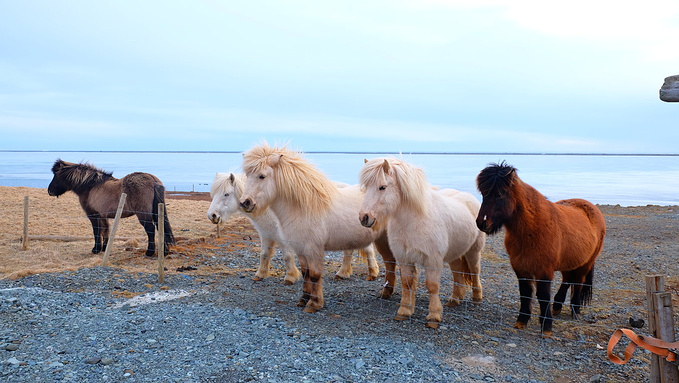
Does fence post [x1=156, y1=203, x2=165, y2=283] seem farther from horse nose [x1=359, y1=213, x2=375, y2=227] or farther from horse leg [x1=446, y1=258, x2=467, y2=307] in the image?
horse leg [x1=446, y1=258, x2=467, y2=307]

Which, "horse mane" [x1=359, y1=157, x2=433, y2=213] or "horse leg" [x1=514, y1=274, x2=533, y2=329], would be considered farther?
"horse mane" [x1=359, y1=157, x2=433, y2=213]

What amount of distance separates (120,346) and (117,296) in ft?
6.30

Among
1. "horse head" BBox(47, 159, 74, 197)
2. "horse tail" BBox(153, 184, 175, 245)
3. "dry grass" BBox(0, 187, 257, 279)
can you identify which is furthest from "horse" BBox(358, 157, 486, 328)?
"horse head" BBox(47, 159, 74, 197)

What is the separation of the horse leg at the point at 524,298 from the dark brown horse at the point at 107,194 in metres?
6.73

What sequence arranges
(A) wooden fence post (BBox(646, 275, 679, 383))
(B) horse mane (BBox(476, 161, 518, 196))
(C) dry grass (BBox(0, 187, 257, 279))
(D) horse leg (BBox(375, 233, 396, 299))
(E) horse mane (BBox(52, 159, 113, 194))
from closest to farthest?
(A) wooden fence post (BBox(646, 275, 679, 383))
(B) horse mane (BBox(476, 161, 518, 196))
(D) horse leg (BBox(375, 233, 396, 299))
(C) dry grass (BBox(0, 187, 257, 279))
(E) horse mane (BBox(52, 159, 113, 194))

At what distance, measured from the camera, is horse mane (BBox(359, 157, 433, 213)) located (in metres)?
5.01

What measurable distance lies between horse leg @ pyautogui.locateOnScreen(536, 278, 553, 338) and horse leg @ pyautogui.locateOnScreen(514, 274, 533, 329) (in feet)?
0.31

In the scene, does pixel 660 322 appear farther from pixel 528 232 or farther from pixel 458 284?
pixel 458 284

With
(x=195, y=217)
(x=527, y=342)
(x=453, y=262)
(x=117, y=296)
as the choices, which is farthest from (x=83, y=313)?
(x=195, y=217)

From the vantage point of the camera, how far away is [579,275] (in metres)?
5.46

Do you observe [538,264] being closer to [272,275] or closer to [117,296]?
[272,275]

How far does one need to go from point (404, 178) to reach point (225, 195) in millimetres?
3447

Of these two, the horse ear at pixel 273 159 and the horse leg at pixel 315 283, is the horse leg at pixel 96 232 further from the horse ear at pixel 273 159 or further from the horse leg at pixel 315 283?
the horse leg at pixel 315 283

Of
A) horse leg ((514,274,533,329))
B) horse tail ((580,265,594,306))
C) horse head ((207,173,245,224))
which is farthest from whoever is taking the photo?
horse head ((207,173,245,224))
